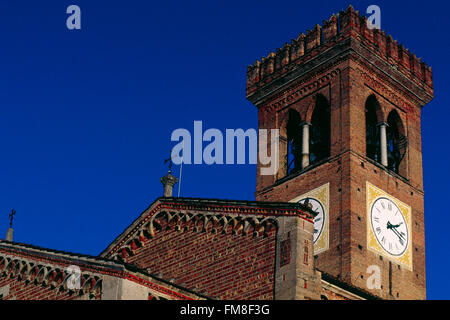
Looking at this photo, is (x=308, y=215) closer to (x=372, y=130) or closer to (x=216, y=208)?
(x=216, y=208)

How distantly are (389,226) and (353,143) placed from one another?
3735 mm

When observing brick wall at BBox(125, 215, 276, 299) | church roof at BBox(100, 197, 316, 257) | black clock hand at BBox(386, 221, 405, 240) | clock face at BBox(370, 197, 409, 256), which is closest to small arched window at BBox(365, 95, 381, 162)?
clock face at BBox(370, 197, 409, 256)

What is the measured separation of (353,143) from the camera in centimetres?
3859

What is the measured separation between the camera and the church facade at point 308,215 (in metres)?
24.8

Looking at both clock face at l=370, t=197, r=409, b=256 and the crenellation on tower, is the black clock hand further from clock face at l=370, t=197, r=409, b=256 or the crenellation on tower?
the crenellation on tower

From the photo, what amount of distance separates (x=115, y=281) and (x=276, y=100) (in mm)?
21853

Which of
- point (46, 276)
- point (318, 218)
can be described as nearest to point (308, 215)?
point (46, 276)

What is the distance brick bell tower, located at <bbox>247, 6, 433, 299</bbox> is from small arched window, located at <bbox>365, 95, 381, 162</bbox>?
4 cm

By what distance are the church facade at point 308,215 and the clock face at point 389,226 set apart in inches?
2.2

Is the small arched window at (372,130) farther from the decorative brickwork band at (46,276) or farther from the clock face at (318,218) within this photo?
the decorative brickwork band at (46,276)

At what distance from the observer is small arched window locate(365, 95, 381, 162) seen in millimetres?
41062
